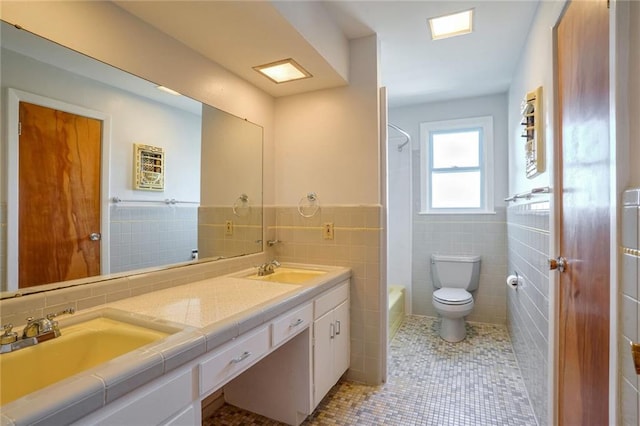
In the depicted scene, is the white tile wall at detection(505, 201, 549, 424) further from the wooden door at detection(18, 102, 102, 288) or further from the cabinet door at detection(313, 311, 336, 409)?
the wooden door at detection(18, 102, 102, 288)

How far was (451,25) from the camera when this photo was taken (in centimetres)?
214

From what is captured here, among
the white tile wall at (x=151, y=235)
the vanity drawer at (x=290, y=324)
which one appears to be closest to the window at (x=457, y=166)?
the vanity drawer at (x=290, y=324)

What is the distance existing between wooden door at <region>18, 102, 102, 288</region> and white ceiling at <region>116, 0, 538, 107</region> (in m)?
A: 0.64

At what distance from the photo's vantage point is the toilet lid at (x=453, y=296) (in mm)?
2889

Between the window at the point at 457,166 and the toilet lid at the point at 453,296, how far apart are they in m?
0.87

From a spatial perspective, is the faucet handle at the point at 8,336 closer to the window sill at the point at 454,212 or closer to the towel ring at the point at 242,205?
the towel ring at the point at 242,205

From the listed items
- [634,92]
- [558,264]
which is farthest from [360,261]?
[634,92]

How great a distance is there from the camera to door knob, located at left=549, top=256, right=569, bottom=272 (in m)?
1.40

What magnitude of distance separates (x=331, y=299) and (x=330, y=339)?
244 mm

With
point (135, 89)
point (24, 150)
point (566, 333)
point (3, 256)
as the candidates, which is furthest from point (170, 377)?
point (566, 333)

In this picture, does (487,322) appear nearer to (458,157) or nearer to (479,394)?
(479,394)

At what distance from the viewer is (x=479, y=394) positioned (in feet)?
6.95

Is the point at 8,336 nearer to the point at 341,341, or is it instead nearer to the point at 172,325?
the point at 172,325

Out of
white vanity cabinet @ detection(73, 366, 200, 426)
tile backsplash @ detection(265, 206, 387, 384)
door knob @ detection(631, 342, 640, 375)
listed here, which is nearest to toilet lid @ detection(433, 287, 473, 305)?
tile backsplash @ detection(265, 206, 387, 384)
